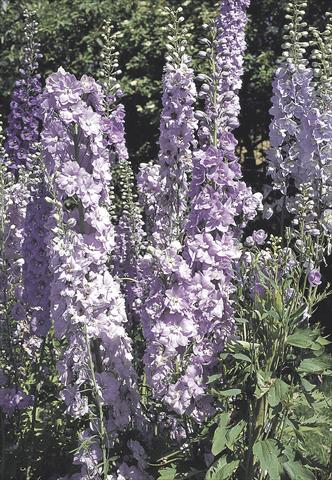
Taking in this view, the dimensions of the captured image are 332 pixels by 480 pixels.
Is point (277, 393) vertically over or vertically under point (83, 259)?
under

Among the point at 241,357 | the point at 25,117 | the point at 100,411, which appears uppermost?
the point at 25,117

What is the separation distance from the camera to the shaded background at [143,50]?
22.1 ft

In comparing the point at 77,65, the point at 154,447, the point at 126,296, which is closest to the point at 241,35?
the point at 126,296

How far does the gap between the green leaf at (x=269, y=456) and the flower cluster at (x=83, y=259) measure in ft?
1.92

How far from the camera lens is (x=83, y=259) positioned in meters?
2.70

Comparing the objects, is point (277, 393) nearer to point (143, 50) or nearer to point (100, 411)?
point (100, 411)

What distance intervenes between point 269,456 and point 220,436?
0.20 m

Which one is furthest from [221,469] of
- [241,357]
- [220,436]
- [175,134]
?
[175,134]

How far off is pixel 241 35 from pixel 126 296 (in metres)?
1.72

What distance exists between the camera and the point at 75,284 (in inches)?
105

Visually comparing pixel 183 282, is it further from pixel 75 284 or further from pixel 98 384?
pixel 98 384

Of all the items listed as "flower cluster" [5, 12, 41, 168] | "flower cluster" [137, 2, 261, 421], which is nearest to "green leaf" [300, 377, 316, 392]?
"flower cluster" [137, 2, 261, 421]

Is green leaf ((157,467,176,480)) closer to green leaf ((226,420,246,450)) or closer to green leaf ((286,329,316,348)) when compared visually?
green leaf ((226,420,246,450))

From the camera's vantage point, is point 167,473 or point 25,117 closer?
point 167,473
